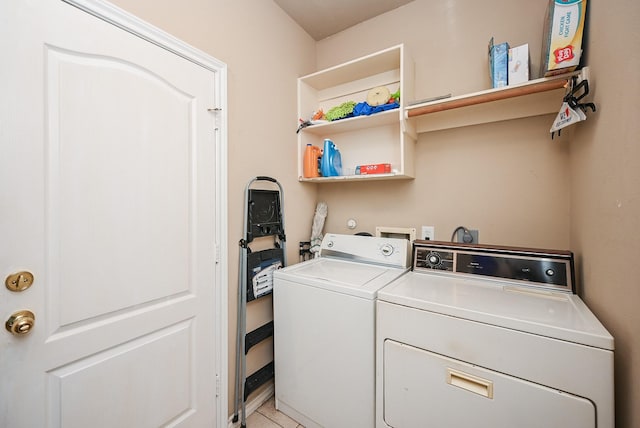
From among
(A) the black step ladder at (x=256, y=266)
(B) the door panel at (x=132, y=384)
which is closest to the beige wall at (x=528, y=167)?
(A) the black step ladder at (x=256, y=266)

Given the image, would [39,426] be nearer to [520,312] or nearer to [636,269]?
[520,312]

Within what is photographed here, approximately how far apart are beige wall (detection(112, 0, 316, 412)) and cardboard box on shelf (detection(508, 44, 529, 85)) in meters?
1.50

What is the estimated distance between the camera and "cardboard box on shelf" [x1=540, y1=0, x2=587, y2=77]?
47.3 inches

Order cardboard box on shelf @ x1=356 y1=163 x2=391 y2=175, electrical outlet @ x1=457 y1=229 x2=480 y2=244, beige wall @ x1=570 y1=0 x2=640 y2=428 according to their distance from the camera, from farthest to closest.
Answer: cardboard box on shelf @ x1=356 y1=163 x2=391 y2=175
electrical outlet @ x1=457 y1=229 x2=480 y2=244
beige wall @ x1=570 y1=0 x2=640 y2=428

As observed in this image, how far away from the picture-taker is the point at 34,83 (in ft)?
3.03

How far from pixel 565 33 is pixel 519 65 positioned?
248 millimetres

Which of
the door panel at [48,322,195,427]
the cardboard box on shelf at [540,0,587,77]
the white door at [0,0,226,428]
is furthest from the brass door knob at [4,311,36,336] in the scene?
the cardboard box on shelf at [540,0,587,77]

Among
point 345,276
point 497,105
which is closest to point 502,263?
point 345,276

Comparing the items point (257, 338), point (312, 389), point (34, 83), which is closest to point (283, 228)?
point (257, 338)

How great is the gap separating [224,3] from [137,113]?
0.97 m

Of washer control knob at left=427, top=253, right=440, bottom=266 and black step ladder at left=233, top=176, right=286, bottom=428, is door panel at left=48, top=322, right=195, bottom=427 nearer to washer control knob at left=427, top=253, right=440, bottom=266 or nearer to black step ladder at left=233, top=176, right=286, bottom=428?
black step ladder at left=233, top=176, right=286, bottom=428

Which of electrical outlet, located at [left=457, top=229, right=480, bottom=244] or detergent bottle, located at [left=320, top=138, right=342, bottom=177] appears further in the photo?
detergent bottle, located at [left=320, top=138, right=342, bottom=177]

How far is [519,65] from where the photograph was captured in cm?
148

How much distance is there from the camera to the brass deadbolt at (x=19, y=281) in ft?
2.89
